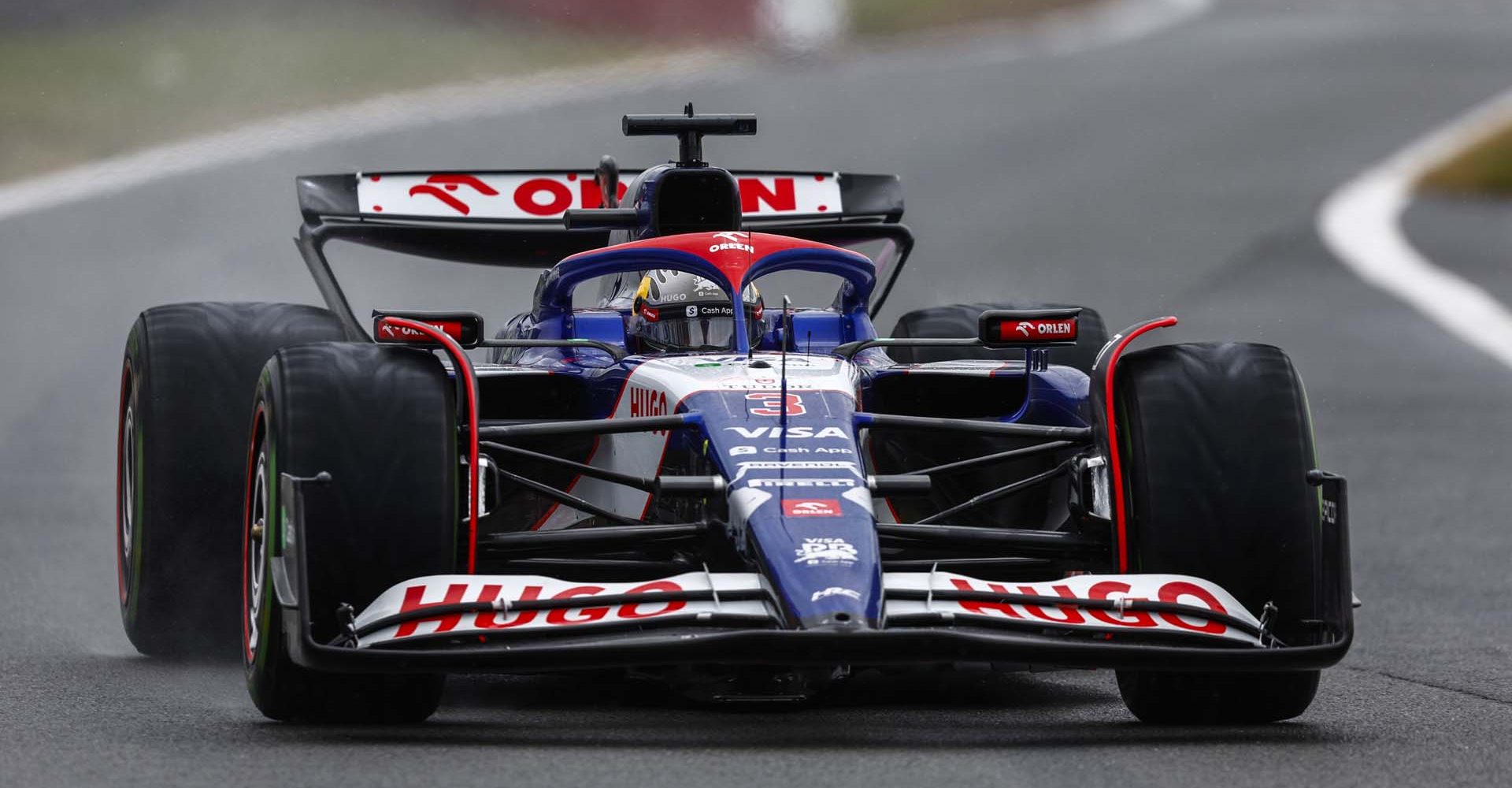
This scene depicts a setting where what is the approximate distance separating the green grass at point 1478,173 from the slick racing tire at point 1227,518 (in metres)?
21.7

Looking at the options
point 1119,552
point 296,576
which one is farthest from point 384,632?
point 1119,552

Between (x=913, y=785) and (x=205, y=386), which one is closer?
(x=913, y=785)

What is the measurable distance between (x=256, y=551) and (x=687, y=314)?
7.22 feet

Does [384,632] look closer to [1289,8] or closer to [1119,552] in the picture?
[1119,552]

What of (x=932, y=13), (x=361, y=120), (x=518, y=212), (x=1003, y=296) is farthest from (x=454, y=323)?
(x=932, y=13)

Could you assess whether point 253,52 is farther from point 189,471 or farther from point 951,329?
point 189,471

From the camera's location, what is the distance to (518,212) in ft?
36.7

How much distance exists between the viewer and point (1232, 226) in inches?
1015

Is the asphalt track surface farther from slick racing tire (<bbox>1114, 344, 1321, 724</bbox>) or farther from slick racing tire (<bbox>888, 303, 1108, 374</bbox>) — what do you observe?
slick racing tire (<bbox>888, 303, 1108, 374</bbox>)

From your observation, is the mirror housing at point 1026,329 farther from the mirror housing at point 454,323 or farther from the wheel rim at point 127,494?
the wheel rim at point 127,494

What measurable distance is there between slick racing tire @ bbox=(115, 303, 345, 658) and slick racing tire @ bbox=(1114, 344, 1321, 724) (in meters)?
3.23

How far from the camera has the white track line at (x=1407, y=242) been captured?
2050 cm

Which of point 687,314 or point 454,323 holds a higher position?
point 454,323

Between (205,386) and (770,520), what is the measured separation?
2.82 meters
